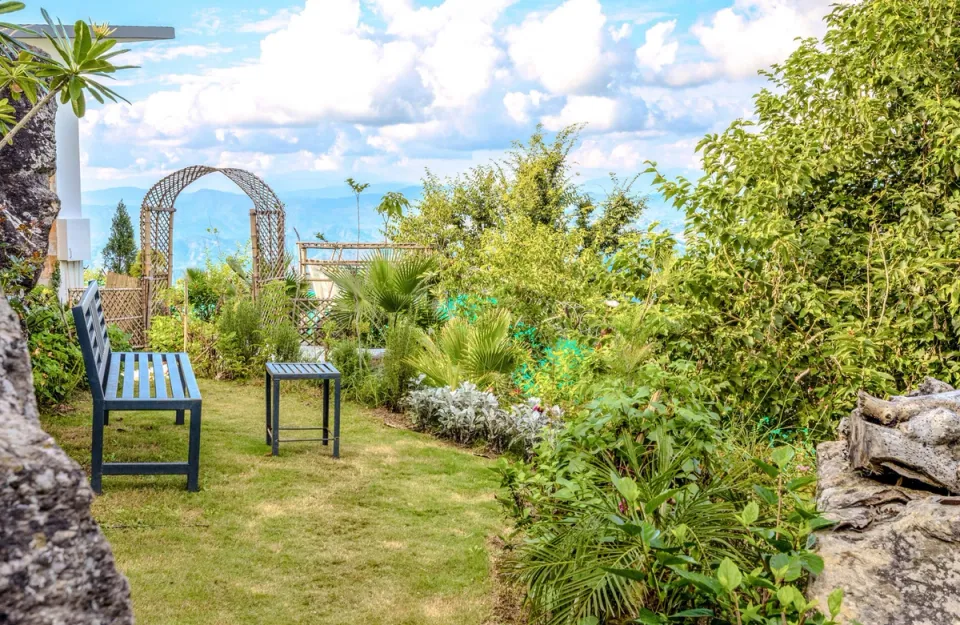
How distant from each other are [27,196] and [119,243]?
27.0m

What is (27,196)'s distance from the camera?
5.38 metres

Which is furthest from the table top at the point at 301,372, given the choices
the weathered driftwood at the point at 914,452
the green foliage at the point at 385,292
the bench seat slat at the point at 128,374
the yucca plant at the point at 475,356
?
the weathered driftwood at the point at 914,452

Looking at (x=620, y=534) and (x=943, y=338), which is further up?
(x=943, y=338)

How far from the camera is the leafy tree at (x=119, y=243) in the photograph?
98.5ft

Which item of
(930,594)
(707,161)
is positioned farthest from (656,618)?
(707,161)

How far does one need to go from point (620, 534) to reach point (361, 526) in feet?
7.11

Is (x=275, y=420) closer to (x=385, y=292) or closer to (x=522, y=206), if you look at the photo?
(x=385, y=292)

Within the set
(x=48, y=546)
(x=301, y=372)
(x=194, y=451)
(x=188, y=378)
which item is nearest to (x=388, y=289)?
(x=301, y=372)

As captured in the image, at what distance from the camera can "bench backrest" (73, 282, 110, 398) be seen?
174 inches

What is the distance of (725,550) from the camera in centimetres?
265

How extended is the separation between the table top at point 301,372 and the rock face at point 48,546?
184 inches

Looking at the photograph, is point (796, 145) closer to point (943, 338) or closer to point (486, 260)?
point (943, 338)

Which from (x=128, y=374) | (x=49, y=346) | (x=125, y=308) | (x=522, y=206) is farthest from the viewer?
(x=522, y=206)

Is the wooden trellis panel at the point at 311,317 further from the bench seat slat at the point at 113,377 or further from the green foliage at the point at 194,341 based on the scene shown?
the bench seat slat at the point at 113,377
